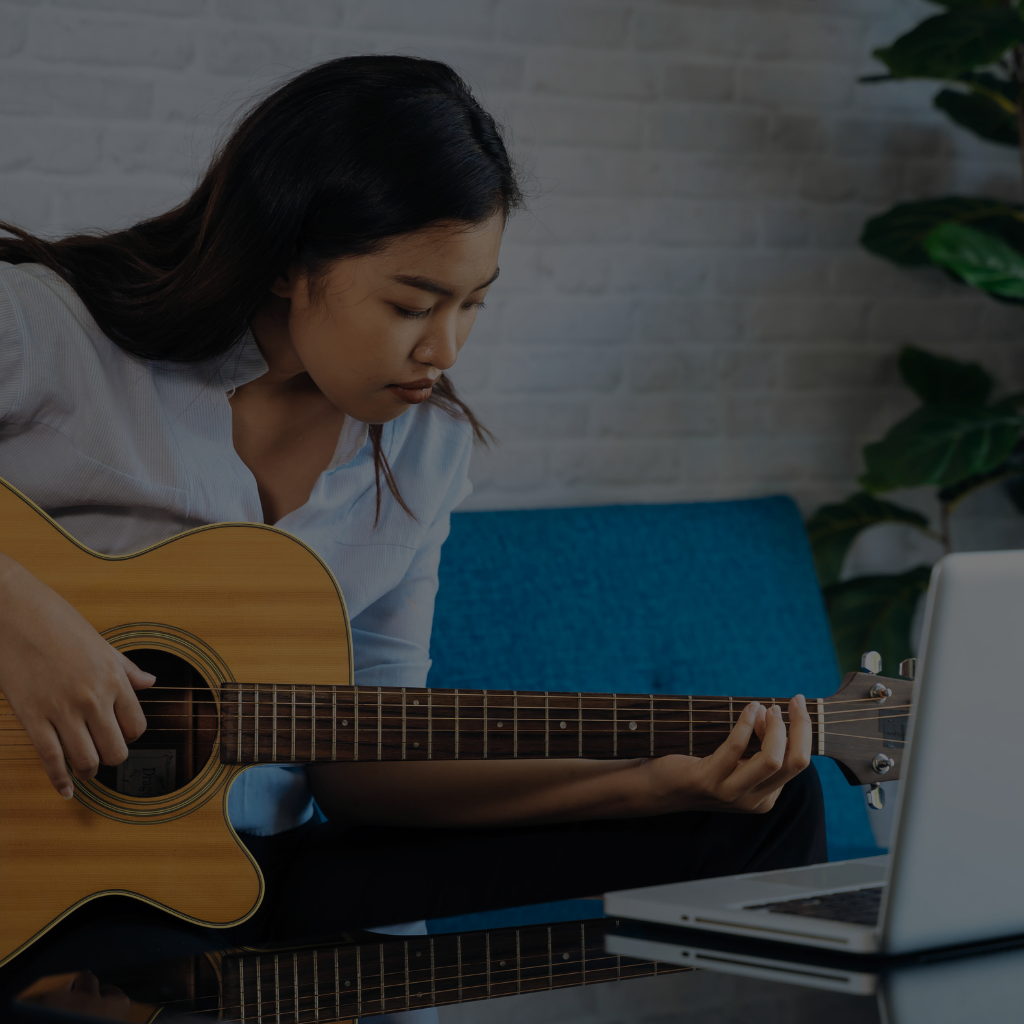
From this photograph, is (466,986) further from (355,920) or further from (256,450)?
(256,450)

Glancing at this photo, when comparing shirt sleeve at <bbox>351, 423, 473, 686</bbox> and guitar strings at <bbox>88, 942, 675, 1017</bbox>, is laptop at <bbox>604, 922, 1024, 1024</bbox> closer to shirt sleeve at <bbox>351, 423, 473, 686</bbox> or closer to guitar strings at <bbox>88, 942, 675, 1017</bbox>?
guitar strings at <bbox>88, 942, 675, 1017</bbox>

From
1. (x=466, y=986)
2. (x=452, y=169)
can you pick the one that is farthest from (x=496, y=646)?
(x=466, y=986)

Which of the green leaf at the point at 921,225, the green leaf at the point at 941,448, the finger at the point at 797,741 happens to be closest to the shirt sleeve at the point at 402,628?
the finger at the point at 797,741

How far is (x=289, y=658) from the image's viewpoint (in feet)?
3.41

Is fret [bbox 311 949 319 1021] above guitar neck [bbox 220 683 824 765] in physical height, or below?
above

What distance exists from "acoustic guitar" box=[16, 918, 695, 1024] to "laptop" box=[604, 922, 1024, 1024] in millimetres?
21

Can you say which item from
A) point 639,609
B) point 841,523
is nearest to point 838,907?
point 639,609

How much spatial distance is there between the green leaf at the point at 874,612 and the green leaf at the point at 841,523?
0.05 meters

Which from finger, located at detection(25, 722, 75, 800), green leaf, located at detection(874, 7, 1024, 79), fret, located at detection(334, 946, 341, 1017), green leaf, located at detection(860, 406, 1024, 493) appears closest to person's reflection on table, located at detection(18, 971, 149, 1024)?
fret, located at detection(334, 946, 341, 1017)

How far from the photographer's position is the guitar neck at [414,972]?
26.7 inches

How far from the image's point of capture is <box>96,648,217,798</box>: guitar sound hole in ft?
3.32

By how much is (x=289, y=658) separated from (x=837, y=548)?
1.27m

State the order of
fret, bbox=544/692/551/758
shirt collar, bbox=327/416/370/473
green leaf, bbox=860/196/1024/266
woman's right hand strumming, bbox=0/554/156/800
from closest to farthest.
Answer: woman's right hand strumming, bbox=0/554/156/800, fret, bbox=544/692/551/758, shirt collar, bbox=327/416/370/473, green leaf, bbox=860/196/1024/266

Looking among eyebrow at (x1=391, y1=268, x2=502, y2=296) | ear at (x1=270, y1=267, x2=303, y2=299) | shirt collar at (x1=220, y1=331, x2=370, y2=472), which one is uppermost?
eyebrow at (x1=391, y1=268, x2=502, y2=296)
